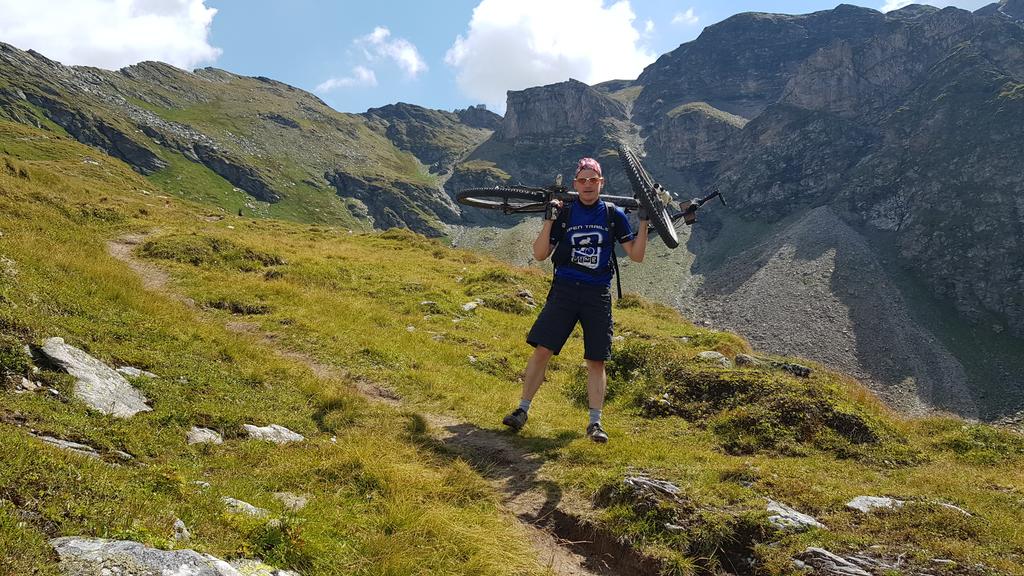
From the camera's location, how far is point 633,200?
983cm

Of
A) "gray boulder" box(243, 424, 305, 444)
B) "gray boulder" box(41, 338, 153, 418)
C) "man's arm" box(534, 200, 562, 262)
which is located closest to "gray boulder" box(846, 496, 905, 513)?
"man's arm" box(534, 200, 562, 262)

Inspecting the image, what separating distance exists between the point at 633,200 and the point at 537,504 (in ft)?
19.5

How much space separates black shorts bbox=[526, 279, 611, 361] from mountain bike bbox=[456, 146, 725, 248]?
1.62 metres

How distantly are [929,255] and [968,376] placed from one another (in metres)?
50.6

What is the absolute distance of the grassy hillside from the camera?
3979 millimetres

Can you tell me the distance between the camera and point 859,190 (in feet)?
578

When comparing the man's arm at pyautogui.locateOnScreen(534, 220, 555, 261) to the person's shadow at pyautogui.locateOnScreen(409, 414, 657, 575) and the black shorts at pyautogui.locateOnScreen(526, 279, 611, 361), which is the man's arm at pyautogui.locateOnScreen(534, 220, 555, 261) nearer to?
the black shorts at pyautogui.locateOnScreen(526, 279, 611, 361)

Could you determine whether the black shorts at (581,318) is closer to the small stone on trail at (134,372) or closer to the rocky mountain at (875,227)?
the small stone on trail at (134,372)

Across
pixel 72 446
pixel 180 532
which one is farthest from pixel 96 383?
pixel 180 532

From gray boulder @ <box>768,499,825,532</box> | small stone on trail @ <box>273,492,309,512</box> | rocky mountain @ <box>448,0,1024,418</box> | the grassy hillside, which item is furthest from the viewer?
rocky mountain @ <box>448,0,1024,418</box>

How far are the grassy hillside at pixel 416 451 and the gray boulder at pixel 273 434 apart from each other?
0.62ft

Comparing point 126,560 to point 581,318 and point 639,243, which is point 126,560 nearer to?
point 581,318

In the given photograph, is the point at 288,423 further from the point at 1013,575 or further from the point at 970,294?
the point at 970,294

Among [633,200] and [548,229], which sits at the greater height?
[633,200]
